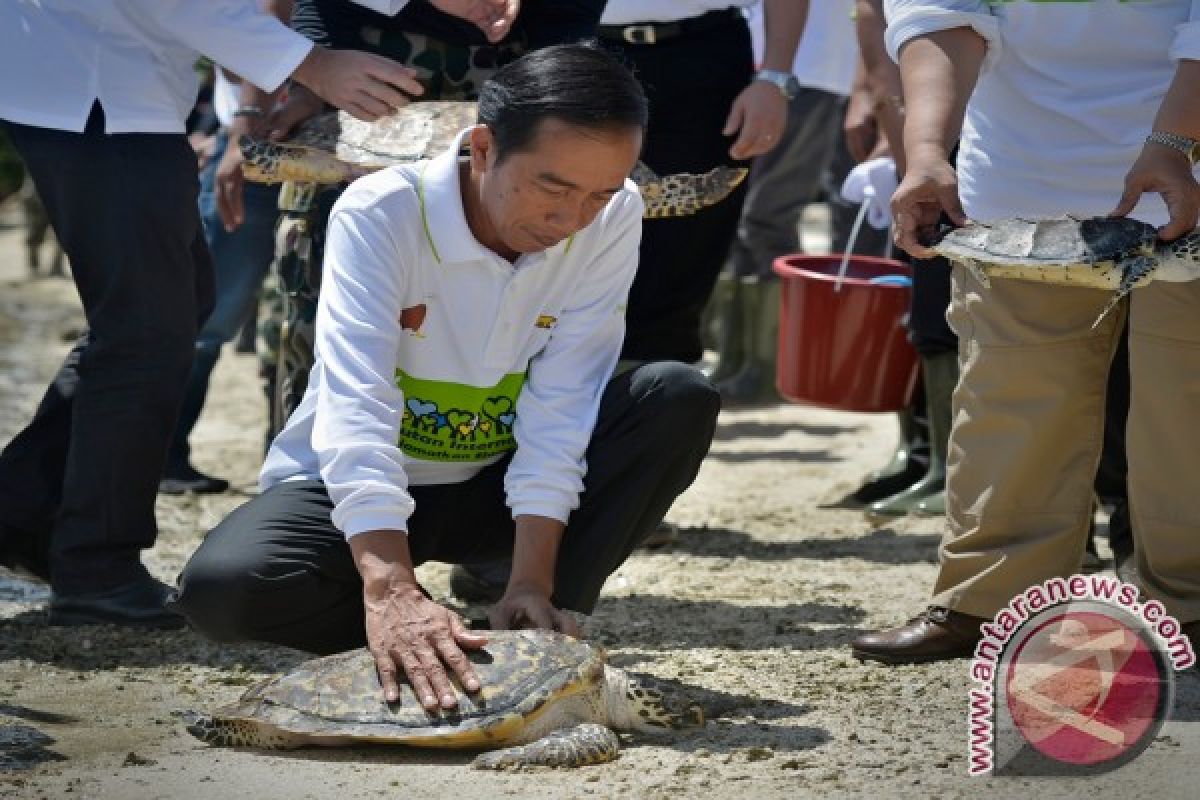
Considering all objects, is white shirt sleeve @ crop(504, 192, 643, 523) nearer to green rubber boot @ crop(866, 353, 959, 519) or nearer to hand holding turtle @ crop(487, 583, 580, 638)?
hand holding turtle @ crop(487, 583, 580, 638)

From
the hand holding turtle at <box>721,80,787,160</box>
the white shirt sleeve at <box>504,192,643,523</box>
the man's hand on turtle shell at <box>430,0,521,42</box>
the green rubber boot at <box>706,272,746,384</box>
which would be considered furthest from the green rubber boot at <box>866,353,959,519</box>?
the green rubber boot at <box>706,272,746,384</box>

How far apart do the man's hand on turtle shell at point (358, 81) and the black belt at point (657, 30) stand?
76 cm

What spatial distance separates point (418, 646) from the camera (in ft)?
10.7

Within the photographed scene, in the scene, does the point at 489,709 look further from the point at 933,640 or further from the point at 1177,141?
the point at 1177,141

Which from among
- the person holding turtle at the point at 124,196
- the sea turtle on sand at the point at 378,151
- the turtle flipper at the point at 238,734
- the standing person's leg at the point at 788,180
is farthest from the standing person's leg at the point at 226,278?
the turtle flipper at the point at 238,734

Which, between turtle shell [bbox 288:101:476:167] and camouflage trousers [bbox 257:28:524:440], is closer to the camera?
turtle shell [bbox 288:101:476:167]

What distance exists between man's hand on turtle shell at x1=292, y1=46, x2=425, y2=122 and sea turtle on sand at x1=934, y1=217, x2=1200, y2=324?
1.32m

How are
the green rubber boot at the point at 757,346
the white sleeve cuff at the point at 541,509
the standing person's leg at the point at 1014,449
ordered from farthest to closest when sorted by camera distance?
the green rubber boot at the point at 757,346 → the standing person's leg at the point at 1014,449 → the white sleeve cuff at the point at 541,509

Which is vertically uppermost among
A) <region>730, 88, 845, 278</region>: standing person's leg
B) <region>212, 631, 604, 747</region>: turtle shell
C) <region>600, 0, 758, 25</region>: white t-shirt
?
<region>600, 0, 758, 25</region>: white t-shirt

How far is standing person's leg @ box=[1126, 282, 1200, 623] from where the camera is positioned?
3695 millimetres

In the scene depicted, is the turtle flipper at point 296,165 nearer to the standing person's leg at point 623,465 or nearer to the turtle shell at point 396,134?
the turtle shell at point 396,134

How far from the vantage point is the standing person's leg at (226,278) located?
6219mm

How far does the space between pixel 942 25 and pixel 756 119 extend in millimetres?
1071

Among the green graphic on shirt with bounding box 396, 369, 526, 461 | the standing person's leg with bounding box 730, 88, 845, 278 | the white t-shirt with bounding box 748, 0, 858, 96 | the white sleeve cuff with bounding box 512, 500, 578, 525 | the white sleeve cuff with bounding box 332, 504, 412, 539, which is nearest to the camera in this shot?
the white sleeve cuff with bounding box 332, 504, 412, 539
